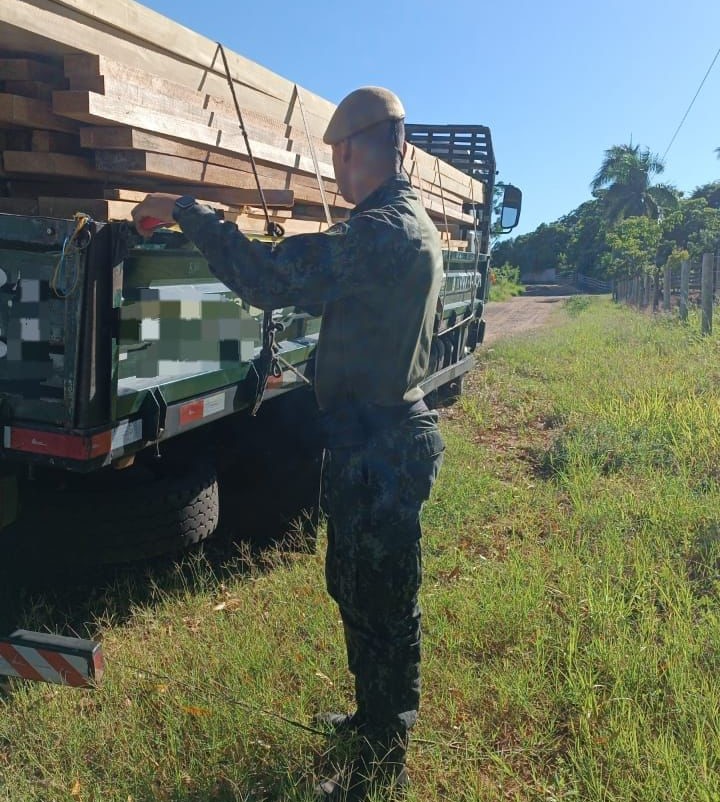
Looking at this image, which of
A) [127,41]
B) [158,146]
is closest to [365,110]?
[158,146]

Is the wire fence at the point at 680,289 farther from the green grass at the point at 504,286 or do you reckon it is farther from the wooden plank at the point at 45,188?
the wooden plank at the point at 45,188

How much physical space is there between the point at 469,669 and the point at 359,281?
161cm

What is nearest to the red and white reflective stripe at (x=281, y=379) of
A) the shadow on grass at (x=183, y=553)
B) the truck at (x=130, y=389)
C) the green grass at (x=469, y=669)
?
the truck at (x=130, y=389)

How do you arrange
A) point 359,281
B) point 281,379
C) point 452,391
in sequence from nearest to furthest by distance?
point 359,281, point 281,379, point 452,391

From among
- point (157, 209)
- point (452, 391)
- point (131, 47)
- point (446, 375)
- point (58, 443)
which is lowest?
point (452, 391)

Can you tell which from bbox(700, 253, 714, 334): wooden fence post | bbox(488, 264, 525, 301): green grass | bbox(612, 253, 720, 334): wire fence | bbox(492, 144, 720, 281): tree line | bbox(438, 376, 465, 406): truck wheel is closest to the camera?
bbox(438, 376, 465, 406): truck wheel

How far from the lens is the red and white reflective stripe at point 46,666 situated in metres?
2.38

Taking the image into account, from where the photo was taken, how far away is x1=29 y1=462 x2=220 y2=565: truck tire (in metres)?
2.89

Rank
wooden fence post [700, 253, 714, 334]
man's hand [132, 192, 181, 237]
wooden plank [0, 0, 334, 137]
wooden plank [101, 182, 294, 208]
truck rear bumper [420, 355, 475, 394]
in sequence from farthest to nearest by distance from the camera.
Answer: wooden fence post [700, 253, 714, 334], truck rear bumper [420, 355, 475, 394], wooden plank [101, 182, 294, 208], wooden plank [0, 0, 334, 137], man's hand [132, 192, 181, 237]

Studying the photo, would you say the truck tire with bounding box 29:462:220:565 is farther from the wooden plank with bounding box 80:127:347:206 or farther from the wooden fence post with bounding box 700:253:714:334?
the wooden fence post with bounding box 700:253:714:334

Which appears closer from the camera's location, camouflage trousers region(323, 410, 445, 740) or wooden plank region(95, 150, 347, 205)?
camouflage trousers region(323, 410, 445, 740)

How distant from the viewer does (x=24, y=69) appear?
251 cm

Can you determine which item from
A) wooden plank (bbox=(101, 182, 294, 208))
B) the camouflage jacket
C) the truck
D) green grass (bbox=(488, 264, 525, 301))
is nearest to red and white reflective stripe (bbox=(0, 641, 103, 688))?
the truck

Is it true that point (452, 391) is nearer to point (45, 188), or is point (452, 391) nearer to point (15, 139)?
point (45, 188)
